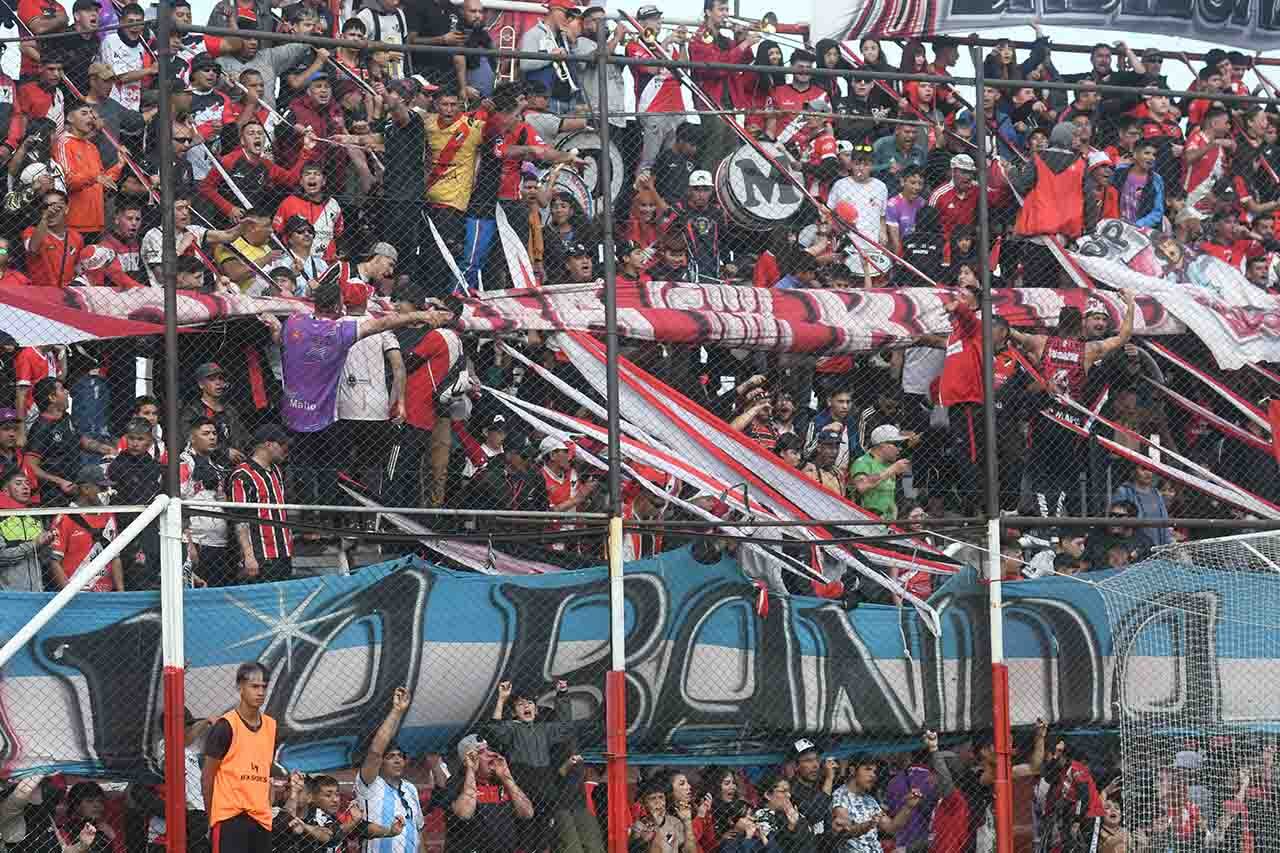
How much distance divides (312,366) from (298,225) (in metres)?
1.28

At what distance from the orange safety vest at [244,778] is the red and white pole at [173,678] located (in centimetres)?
25

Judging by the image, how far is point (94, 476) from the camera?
1506cm

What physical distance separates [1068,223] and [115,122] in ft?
23.9

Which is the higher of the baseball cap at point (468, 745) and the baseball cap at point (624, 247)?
the baseball cap at point (624, 247)

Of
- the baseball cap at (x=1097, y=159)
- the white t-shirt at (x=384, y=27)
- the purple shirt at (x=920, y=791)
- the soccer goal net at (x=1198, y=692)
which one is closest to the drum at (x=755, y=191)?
the baseball cap at (x=1097, y=159)

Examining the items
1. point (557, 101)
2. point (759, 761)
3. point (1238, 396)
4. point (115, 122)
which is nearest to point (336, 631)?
point (759, 761)

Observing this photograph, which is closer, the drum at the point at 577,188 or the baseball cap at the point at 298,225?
the baseball cap at the point at 298,225

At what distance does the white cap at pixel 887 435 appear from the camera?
1738cm

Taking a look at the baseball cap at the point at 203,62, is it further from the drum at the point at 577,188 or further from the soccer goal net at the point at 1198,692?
the soccer goal net at the point at 1198,692

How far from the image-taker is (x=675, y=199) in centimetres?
1691

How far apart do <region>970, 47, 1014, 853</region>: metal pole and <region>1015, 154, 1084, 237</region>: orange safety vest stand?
3.37ft

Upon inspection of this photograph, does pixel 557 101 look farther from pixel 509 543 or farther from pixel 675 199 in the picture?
pixel 509 543

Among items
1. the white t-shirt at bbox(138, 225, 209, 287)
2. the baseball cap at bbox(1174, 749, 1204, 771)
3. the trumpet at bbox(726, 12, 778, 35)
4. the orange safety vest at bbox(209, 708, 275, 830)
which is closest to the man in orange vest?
the orange safety vest at bbox(209, 708, 275, 830)

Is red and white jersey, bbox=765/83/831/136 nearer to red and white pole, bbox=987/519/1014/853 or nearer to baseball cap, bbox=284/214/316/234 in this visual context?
baseball cap, bbox=284/214/316/234
